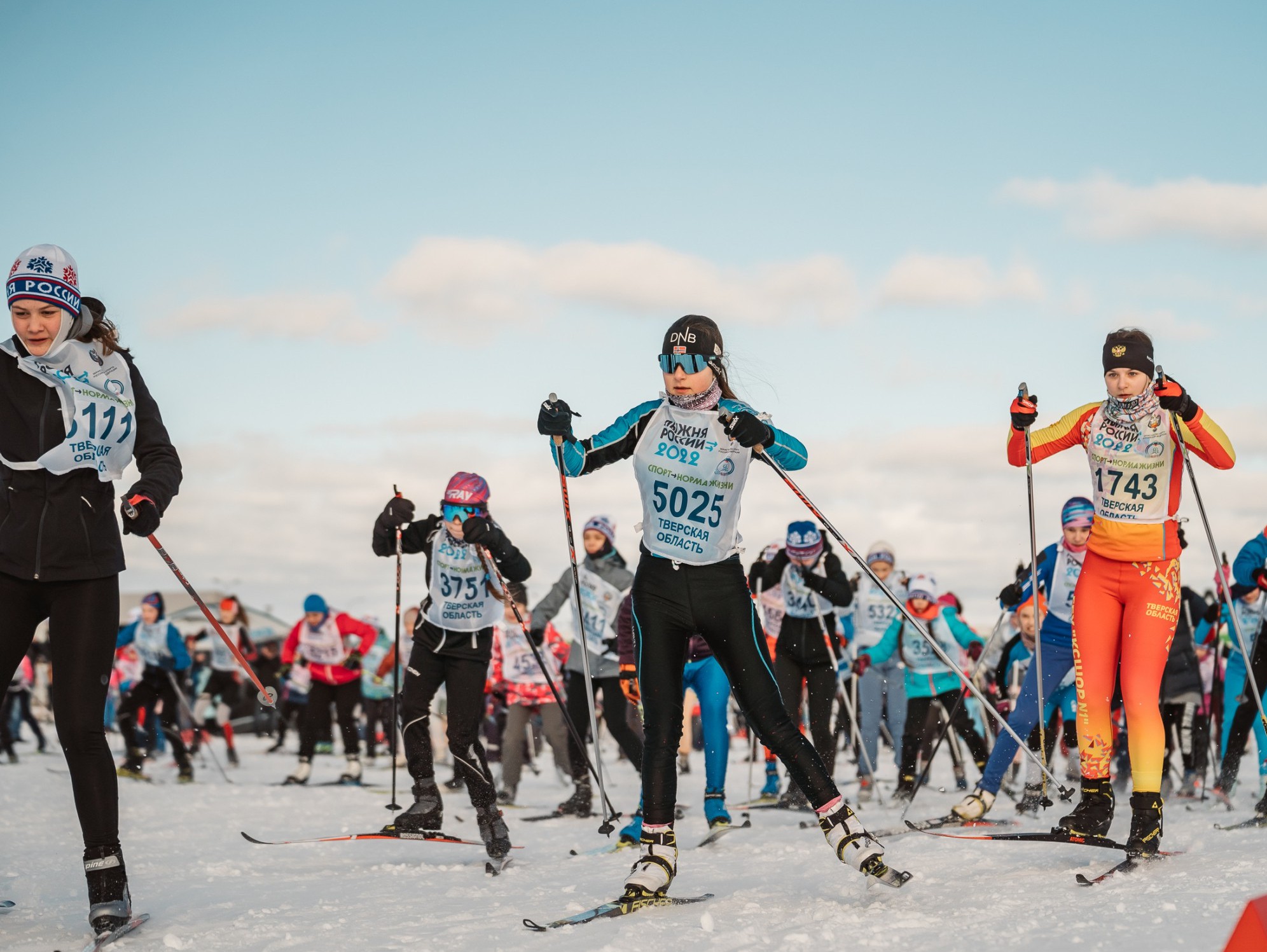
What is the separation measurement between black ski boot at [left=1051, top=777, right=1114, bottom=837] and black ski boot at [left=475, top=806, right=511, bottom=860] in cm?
276

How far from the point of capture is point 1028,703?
686 cm

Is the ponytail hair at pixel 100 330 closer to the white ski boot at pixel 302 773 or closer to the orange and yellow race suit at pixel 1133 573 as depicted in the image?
the orange and yellow race suit at pixel 1133 573

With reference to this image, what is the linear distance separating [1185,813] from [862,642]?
12.5 ft

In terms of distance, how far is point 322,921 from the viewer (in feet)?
15.3

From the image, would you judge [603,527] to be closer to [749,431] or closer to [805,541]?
[805,541]

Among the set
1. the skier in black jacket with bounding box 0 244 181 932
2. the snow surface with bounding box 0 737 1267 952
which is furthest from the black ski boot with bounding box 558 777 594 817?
the skier in black jacket with bounding box 0 244 181 932

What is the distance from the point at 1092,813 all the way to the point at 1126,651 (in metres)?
0.73

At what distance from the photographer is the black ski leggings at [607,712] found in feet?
28.7

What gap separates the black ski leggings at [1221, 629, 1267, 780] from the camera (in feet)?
26.4

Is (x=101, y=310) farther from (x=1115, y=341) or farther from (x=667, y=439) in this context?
(x=1115, y=341)

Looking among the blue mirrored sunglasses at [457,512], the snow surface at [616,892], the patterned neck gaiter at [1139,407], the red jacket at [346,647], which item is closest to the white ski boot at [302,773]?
the red jacket at [346,647]

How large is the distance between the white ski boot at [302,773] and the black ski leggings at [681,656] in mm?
8509

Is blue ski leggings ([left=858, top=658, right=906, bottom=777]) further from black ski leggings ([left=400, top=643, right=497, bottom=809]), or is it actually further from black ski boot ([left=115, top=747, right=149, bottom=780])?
black ski boot ([left=115, top=747, right=149, bottom=780])

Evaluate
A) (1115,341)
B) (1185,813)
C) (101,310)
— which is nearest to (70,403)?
(101,310)
